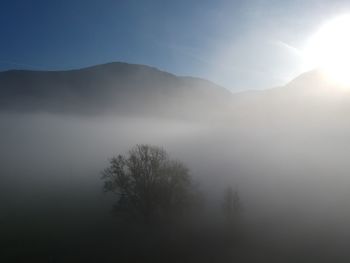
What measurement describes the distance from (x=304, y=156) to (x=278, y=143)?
2858cm

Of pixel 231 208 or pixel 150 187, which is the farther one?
pixel 231 208

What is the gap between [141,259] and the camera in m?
37.6

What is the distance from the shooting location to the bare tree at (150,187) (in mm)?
44688

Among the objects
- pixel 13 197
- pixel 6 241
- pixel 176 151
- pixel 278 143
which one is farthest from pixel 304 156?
pixel 6 241

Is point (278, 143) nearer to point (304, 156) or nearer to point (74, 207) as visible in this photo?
point (304, 156)

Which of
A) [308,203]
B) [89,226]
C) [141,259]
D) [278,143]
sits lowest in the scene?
[141,259]

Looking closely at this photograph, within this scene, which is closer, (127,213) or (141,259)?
(141,259)

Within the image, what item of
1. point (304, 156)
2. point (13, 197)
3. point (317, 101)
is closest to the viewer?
point (13, 197)

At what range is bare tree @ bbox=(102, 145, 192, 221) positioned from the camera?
44688mm

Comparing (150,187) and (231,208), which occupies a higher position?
(150,187)

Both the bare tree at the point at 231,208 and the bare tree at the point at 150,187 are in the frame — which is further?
the bare tree at the point at 231,208

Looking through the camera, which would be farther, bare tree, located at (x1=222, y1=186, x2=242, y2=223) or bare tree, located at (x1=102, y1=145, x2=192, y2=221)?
bare tree, located at (x1=222, y1=186, x2=242, y2=223)

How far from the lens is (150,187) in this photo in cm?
4475

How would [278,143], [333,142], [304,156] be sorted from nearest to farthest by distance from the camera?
[304,156] → [333,142] → [278,143]
